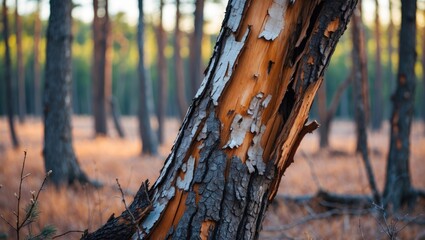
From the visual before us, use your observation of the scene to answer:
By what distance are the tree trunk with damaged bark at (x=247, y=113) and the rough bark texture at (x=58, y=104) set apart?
422 cm

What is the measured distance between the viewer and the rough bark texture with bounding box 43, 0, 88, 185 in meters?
5.55

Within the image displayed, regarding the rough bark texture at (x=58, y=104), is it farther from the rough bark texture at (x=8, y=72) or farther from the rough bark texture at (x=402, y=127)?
the rough bark texture at (x=8, y=72)

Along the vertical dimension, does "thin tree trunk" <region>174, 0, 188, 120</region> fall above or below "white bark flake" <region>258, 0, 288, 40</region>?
above

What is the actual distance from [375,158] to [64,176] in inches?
316

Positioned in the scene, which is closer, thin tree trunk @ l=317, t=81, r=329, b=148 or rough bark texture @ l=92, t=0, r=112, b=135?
thin tree trunk @ l=317, t=81, r=329, b=148

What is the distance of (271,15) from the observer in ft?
6.12

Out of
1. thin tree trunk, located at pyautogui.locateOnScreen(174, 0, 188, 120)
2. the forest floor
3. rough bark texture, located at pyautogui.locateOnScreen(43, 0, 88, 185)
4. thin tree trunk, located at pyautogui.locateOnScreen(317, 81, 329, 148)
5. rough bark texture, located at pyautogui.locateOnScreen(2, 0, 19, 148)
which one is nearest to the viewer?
the forest floor

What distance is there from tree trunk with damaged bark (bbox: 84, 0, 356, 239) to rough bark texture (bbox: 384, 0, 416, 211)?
11.2 ft

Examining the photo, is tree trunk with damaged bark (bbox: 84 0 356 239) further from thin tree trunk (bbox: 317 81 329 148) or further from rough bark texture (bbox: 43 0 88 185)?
thin tree trunk (bbox: 317 81 329 148)

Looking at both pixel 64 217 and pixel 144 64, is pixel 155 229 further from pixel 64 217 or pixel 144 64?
pixel 144 64

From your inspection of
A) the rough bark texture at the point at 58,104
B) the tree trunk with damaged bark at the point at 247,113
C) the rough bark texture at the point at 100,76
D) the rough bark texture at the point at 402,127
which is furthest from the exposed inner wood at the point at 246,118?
the rough bark texture at the point at 100,76

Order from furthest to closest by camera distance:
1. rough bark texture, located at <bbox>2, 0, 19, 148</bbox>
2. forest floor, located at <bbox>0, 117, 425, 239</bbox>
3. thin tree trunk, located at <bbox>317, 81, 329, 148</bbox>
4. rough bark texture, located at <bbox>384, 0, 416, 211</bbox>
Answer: thin tree trunk, located at <bbox>317, 81, 329, 148</bbox>, rough bark texture, located at <bbox>2, 0, 19, 148</bbox>, rough bark texture, located at <bbox>384, 0, 416, 211</bbox>, forest floor, located at <bbox>0, 117, 425, 239</bbox>

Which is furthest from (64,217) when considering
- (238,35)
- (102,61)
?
(102,61)

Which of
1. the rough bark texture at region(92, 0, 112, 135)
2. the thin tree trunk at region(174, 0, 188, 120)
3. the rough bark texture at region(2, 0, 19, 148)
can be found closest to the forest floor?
the rough bark texture at region(2, 0, 19, 148)
